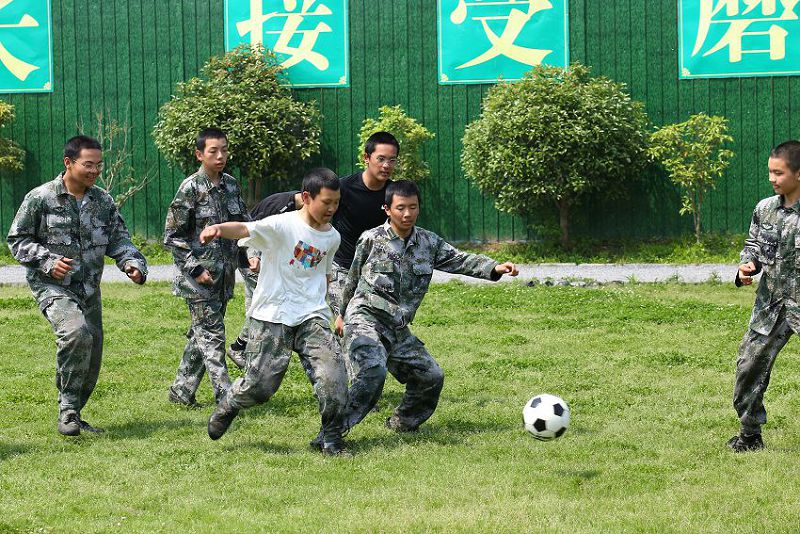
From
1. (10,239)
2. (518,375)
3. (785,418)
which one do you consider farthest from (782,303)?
(10,239)

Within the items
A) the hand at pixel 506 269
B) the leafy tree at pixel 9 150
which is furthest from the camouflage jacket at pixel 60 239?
the leafy tree at pixel 9 150

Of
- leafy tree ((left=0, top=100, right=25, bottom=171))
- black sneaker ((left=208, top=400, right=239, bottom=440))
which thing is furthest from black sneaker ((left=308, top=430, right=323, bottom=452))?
leafy tree ((left=0, top=100, right=25, bottom=171))

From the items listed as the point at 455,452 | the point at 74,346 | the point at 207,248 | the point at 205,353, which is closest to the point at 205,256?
the point at 207,248

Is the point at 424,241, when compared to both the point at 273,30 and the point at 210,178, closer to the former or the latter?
the point at 210,178

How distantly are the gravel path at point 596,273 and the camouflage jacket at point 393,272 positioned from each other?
25.4ft

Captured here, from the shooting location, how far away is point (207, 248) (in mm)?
8430

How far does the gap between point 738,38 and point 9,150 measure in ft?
39.8

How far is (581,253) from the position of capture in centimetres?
1875

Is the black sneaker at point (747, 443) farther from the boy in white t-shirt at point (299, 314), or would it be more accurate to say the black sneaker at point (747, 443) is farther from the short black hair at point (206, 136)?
the short black hair at point (206, 136)

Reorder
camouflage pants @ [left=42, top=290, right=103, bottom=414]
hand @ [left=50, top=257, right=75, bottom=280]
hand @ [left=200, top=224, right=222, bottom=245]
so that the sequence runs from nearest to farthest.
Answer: hand @ [left=200, top=224, right=222, bottom=245] → hand @ [left=50, top=257, right=75, bottom=280] → camouflage pants @ [left=42, top=290, right=103, bottom=414]

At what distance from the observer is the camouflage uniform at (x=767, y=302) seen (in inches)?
263

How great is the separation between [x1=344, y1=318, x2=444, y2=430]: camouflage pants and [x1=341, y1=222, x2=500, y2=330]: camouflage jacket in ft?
0.38

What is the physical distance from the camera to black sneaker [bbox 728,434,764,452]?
273 inches

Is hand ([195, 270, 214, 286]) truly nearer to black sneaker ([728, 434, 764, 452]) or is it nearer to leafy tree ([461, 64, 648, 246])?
black sneaker ([728, 434, 764, 452])
